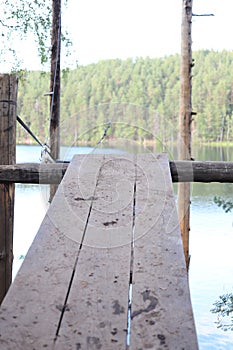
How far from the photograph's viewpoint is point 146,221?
118 cm

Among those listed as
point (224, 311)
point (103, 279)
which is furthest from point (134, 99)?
point (103, 279)

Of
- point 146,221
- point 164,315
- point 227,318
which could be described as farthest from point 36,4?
point 164,315

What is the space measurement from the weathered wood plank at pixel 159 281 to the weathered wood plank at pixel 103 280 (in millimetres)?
23

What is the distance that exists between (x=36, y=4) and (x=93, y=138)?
3.89 meters

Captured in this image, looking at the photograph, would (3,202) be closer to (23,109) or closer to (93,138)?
(93,138)

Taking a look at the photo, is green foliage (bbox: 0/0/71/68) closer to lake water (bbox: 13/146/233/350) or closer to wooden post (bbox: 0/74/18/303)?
lake water (bbox: 13/146/233/350)

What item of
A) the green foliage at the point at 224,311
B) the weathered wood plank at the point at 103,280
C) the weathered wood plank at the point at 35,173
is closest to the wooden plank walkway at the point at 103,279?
the weathered wood plank at the point at 103,280

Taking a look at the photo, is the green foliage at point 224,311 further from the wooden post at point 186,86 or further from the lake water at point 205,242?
the wooden post at point 186,86

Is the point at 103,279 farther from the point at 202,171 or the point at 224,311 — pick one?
the point at 224,311

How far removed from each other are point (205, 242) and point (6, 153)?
4886 millimetres

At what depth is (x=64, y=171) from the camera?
1739 mm

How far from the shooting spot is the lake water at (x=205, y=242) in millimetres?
4239

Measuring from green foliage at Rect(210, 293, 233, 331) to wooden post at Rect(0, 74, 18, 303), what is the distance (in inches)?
111

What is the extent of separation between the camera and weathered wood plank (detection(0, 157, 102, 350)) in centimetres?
74
